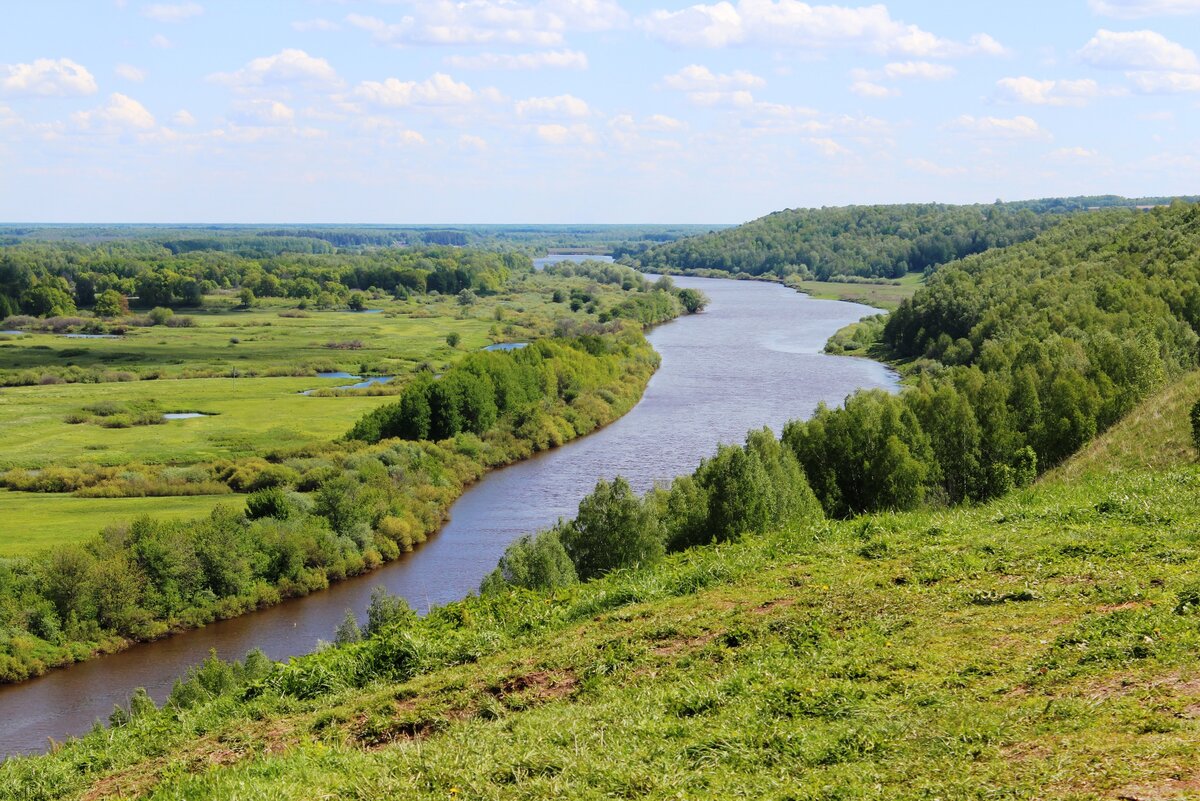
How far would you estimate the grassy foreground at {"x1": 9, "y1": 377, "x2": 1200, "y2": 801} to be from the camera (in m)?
7.64

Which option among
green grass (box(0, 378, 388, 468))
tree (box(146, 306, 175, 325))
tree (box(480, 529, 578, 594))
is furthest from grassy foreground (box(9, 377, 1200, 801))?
tree (box(146, 306, 175, 325))

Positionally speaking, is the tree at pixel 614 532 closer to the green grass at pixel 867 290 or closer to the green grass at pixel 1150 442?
the green grass at pixel 1150 442

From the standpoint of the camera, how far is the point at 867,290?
536 feet

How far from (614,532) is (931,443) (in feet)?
43.1

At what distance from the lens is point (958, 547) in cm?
1340

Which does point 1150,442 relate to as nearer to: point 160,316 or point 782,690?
point 782,690

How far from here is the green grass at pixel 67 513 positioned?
40.6m

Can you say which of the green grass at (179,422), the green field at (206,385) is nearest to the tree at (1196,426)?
the green field at (206,385)

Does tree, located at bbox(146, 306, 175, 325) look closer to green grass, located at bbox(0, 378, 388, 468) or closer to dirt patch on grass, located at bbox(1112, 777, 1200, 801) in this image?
green grass, located at bbox(0, 378, 388, 468)

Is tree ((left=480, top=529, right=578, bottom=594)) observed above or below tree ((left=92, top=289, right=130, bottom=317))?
below

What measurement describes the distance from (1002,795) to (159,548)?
34542mm

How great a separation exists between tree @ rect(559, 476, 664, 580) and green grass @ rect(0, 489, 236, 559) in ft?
71.7

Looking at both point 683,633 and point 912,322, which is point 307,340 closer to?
point 912,322

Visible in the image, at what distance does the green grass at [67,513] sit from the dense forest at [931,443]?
18374mm
